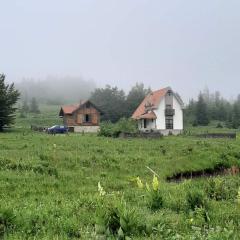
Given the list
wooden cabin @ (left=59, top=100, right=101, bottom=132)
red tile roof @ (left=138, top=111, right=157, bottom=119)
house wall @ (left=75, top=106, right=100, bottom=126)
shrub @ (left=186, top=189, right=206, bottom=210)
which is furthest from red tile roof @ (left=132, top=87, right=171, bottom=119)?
shrub @ (left=186, top=189, right=206, bottom=210)

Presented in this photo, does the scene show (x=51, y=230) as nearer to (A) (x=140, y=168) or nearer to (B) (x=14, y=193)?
(B) (x=14, y=193)

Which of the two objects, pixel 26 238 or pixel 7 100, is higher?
pixel 7 100

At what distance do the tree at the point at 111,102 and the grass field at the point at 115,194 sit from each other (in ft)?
231

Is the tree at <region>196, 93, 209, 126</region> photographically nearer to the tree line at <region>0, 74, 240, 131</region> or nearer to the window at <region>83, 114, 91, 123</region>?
the tree line at <region>0, 74, 240, 131</region>

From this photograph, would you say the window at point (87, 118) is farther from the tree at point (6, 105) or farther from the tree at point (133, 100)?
the tree at point (133, 100)

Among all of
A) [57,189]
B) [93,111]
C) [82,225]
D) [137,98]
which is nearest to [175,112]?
[93,111]

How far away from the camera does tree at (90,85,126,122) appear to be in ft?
353

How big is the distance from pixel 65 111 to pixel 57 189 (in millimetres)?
60197

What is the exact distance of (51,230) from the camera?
341 inches

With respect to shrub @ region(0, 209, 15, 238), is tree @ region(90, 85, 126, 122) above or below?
above

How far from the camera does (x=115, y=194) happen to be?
Answer: 13.4 meters

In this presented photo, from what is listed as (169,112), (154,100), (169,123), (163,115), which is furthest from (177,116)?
(154,100)

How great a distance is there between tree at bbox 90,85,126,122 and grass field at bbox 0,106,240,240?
7027cm

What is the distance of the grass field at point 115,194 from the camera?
8523mm
